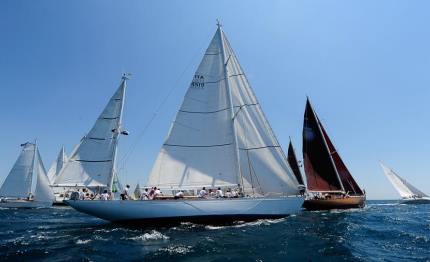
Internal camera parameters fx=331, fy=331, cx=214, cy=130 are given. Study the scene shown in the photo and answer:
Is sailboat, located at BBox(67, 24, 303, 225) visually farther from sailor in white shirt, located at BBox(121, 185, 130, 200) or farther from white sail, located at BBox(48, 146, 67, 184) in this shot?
white sail, located at BBox(48, 146, 67, 184)

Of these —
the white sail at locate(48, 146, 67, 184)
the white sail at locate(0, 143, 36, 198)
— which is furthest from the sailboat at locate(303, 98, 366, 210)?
the white sail at locate(48, 146, 67, 184)

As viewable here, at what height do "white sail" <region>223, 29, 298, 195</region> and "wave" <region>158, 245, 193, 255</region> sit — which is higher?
"white sail" <region>223, 29, 298, 195</region>

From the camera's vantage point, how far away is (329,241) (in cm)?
1612

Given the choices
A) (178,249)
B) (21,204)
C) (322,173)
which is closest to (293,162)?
(322,173)

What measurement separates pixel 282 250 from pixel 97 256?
7358 millimetres

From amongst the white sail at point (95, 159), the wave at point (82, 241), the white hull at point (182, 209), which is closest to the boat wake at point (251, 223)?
the white hull at point (182, 209)

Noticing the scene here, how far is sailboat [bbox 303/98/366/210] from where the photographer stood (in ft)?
124

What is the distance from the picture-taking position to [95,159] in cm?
2498

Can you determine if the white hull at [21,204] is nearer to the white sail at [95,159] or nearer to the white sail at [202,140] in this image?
the white sail at [95,159]

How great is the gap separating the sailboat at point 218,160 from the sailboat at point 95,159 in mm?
2738

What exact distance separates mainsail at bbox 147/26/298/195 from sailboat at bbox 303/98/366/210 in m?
16.8

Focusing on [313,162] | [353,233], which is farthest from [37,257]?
[313,162]

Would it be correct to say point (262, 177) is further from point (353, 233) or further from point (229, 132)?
point (353, 233)

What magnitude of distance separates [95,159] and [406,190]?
73.0 metres
